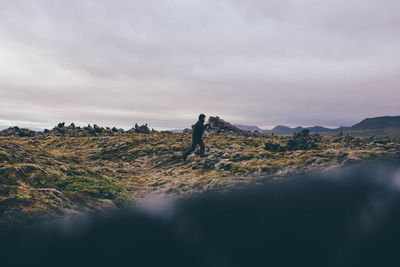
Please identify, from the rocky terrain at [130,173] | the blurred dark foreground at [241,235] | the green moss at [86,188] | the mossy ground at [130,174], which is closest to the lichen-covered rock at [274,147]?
the rocky terrain at [130,173]

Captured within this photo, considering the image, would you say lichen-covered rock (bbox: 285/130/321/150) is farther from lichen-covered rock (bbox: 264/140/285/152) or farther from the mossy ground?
the mossy ground

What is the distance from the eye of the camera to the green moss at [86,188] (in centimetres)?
1278

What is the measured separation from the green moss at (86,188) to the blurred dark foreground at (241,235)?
385cm

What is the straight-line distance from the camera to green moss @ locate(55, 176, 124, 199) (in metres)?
Result: 12.8

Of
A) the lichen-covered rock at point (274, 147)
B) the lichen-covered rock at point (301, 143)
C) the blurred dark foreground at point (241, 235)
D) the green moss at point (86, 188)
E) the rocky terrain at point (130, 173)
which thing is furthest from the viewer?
the lichen-covered rock at point (274, 147)

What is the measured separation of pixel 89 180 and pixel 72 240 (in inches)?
350

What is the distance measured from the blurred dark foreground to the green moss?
152 inches

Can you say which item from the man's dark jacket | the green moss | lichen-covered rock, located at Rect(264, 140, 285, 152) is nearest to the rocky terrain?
the green moss

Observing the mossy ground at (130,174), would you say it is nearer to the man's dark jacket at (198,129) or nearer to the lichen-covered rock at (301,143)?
the lichen-covered rock at (301,143)

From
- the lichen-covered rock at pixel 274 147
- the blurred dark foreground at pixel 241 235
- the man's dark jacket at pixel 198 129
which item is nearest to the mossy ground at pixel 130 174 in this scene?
the lichen-covered rock at pixel 274 147

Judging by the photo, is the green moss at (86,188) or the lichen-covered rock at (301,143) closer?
the green moss at (86,188)

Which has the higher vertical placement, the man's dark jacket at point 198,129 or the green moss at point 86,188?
the man's dark jacket at point 198,129

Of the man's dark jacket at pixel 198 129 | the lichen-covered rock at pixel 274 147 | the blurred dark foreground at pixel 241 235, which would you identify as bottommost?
the blurred dark foreground at pixel 241 235

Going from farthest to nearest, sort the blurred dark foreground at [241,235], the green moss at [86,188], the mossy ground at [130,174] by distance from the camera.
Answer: the green moss at [86,188]
the mossy ground at [130,174]
the blurred dark foreground at [241,235]
